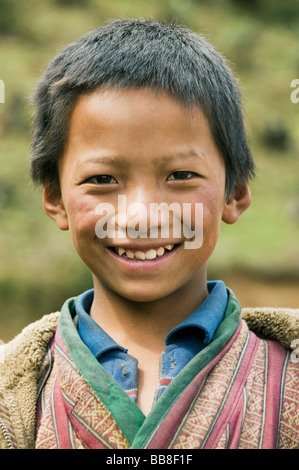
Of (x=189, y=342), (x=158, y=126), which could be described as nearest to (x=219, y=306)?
(x=189, y=342)

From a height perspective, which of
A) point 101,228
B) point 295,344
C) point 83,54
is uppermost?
point 83,54

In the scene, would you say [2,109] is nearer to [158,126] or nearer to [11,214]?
[11,214]

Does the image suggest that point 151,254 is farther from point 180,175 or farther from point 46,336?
point 46,336

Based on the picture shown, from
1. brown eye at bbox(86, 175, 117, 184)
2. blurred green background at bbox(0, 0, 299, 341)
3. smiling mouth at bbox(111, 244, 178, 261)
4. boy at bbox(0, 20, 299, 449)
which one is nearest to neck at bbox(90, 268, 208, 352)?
boy at bbox(0, 20, 299, 449)

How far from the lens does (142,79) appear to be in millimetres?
1262

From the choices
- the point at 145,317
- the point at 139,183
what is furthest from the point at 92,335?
the point at 139,183

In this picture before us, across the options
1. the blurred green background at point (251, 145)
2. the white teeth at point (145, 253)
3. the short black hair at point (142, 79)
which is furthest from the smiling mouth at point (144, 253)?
the blurred green background at point (251, 145)

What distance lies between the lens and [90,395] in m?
1.24

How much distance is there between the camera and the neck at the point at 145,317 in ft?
4.39

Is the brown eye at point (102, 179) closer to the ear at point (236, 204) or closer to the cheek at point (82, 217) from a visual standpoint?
the cheek at point (82, 217)

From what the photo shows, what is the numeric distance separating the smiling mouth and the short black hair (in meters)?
0.22

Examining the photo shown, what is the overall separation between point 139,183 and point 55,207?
28 centimetres

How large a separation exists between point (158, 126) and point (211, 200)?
176 millimetres

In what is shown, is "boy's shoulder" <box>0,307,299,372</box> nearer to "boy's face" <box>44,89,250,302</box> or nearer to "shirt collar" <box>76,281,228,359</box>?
"shirt collar" <box>76,281,228,359</box>
